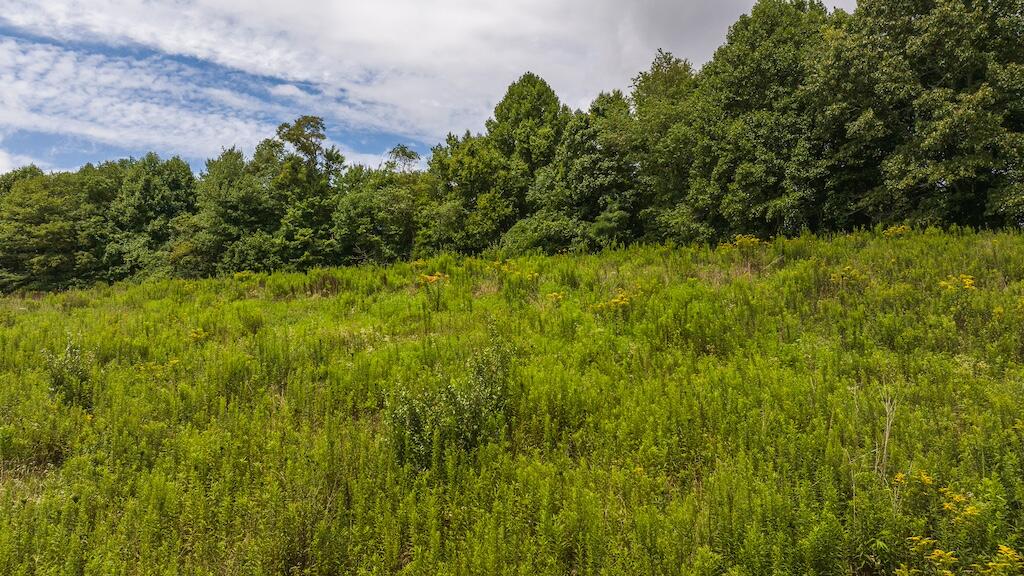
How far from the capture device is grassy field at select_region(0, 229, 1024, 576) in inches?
116

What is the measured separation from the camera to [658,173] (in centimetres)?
2398

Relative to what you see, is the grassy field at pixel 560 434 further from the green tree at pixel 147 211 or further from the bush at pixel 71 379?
the green tree at pixel 147 211

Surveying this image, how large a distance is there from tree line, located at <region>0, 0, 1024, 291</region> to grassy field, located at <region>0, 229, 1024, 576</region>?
21.5 ft

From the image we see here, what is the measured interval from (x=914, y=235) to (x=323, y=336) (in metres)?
11.6

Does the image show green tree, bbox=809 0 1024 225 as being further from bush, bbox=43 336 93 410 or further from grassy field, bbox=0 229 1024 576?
bush, bbox=43 336 93 410

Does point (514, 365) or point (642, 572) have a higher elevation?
point (514, 365)

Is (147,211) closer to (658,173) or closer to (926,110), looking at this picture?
(658,173)

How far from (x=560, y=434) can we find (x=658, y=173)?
22.0 meters

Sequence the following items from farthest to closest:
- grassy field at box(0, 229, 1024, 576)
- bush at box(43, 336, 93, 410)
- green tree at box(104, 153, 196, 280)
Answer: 1. green tree at box(104, 153, 196, 280)
2. bush at box(43, 336, 93, 410)
3. grassy field at box(0, 229, 1024, 576)

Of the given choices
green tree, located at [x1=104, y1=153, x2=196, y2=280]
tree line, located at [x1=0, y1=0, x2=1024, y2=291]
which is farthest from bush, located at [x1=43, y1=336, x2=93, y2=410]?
green tree, located at [x1=104, y1=153, x2=196, y2=280]

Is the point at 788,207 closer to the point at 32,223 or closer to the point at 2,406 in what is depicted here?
the point at 2,406

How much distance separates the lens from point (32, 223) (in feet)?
122

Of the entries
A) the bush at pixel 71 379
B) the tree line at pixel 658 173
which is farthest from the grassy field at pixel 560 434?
the tree line at pixel 658 173

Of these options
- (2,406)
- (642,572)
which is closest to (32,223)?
(2,406)
